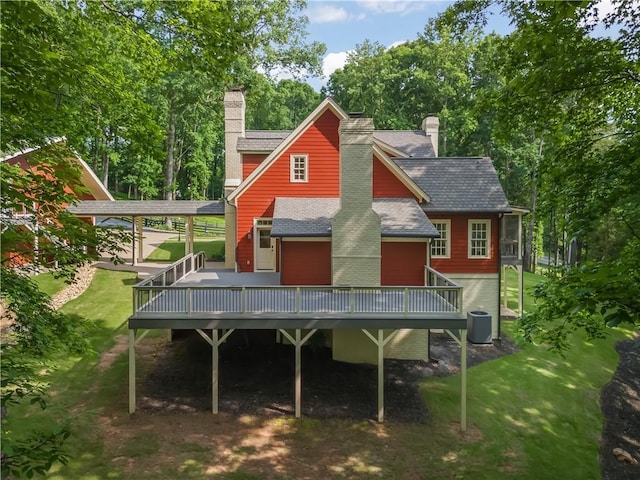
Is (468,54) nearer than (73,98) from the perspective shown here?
No

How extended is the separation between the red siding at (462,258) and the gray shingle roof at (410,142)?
275 inches

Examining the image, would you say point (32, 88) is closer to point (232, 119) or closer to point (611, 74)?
point (611, 74)

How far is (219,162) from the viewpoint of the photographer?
2435 inches

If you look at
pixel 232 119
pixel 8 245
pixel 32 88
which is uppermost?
pixel 232 119

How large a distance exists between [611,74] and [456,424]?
8.87 meters

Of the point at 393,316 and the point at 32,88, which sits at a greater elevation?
the point at 32,88

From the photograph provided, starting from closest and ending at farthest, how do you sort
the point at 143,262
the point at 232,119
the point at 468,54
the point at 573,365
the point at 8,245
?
the point at 8,245 → the point at 573,365 → the point at 232,119 → the point at 143,262 → the point at 468,54

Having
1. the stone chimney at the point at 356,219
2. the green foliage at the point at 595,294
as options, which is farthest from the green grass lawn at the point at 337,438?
the stone chimney at the point at 356,219

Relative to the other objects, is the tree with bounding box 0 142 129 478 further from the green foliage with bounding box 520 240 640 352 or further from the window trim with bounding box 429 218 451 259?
the window trim with bounding box 429 218 451 259

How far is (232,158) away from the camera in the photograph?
2055cm

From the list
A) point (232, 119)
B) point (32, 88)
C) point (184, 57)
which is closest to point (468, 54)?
point (232, 119)

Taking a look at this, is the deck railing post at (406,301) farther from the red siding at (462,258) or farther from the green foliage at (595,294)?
the red siding at (462,258)

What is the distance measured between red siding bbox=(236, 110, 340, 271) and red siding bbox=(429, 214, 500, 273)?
4.64 meters

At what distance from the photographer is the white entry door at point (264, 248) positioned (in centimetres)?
1800
